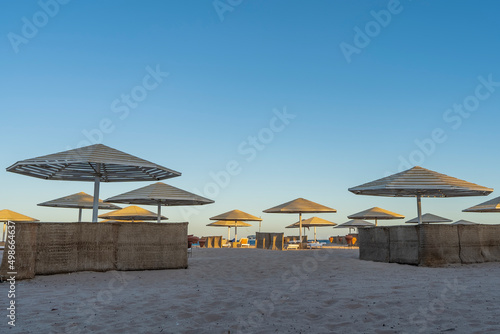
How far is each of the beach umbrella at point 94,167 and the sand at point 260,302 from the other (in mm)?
2448

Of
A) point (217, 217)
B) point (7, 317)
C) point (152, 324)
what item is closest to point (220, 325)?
point (152, 324)

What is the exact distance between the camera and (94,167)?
32.8ft

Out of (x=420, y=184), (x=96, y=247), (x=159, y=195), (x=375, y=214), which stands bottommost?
(x=96, y=247)

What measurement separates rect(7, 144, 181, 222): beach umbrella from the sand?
2448 millimetres

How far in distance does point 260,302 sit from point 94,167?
21.1ft

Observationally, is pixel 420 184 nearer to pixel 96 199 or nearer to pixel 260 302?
pixel 260 302

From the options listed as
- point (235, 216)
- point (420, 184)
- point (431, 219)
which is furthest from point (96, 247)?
point (431, 219)

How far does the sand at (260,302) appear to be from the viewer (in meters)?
4.14

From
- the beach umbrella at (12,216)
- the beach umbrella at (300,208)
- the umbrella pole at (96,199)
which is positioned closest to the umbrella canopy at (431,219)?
the beach umbrella at (300,208)

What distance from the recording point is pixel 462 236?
10.2 meters

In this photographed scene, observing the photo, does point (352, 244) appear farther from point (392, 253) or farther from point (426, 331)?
point (426, 331)

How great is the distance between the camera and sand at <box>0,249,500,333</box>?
13.6ft

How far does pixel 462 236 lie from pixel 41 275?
9931 millimetres

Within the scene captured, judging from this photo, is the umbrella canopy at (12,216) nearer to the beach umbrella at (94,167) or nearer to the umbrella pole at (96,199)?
the beach umbrella at (94,167)
